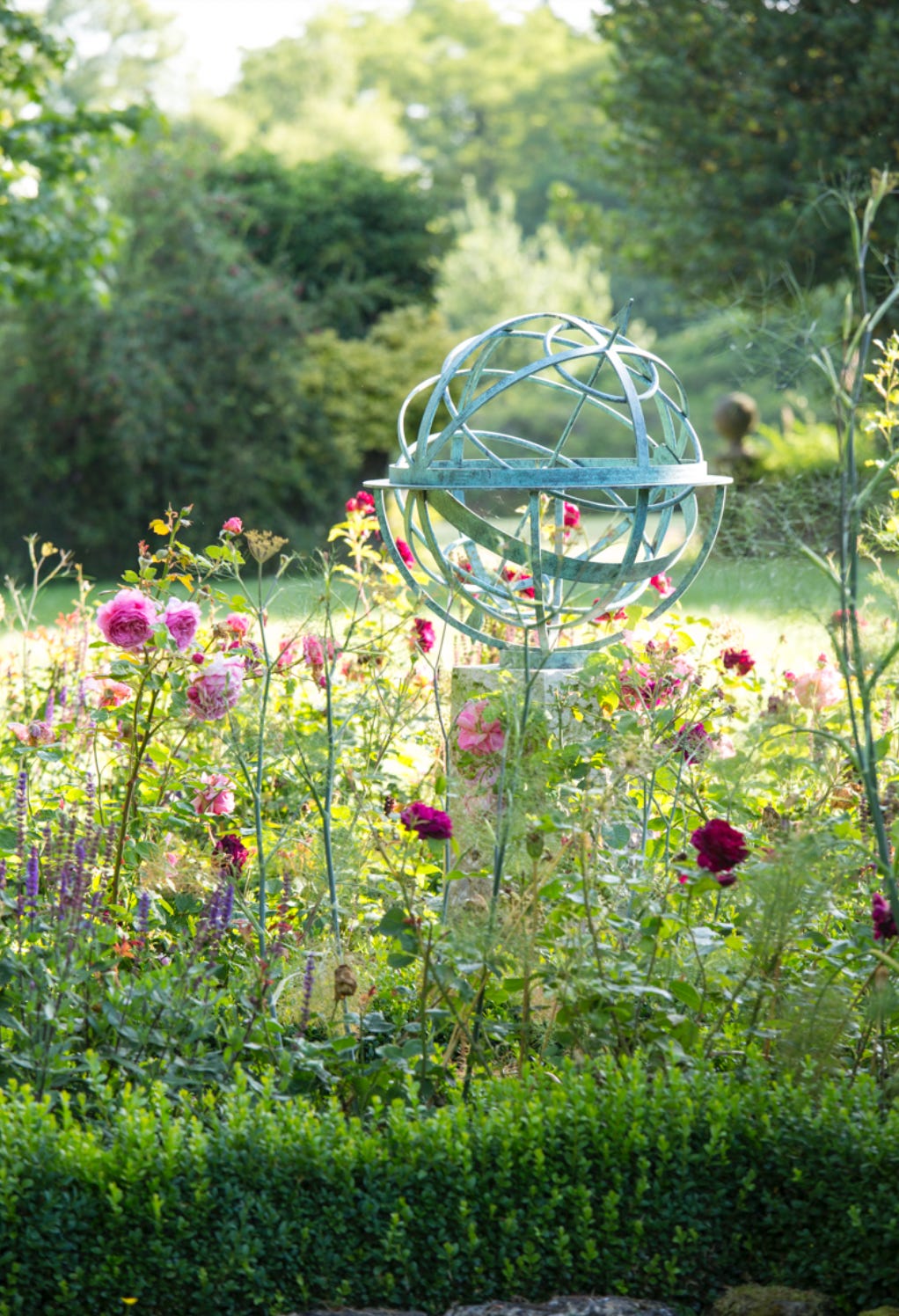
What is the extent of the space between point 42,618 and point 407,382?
18.9 feet

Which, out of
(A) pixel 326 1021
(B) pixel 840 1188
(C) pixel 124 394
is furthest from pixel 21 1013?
(C) pixel 124 394

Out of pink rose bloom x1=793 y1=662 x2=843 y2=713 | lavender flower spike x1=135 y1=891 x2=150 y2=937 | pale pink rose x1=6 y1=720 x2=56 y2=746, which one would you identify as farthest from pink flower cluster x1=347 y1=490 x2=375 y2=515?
lavender flower spike x1=135 y1=891 x2=150 y2=937

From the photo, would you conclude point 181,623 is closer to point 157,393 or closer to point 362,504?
point 362,504

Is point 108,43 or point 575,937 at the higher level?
point 108,43

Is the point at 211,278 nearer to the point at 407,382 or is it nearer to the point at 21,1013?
the point at 407,382

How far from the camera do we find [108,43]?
3597cm

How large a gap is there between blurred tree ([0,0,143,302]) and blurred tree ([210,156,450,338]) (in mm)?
A: 5011

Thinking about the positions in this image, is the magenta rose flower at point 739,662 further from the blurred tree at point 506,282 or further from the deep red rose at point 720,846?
the blurred tree at point 506,282

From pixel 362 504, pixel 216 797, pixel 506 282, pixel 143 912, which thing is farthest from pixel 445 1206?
pixel 506 282

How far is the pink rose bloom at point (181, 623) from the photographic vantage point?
10.4ft

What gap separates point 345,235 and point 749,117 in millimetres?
5619

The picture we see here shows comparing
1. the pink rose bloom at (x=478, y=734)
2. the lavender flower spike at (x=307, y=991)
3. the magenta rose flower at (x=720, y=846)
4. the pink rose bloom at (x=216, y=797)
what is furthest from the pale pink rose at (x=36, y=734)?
the magenta rose flower at (x=720, y=846)

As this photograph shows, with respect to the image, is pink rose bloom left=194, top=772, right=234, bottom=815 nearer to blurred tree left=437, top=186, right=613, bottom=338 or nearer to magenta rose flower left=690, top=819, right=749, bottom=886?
magenta rose flower left=690, top=819, right=749, bottom=886

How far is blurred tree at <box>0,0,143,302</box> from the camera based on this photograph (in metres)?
10.2
